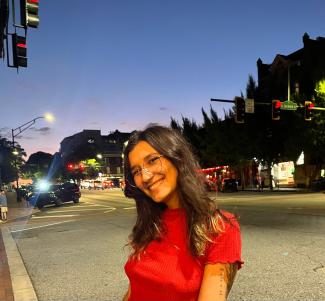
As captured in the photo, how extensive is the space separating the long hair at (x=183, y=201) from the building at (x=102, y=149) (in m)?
123

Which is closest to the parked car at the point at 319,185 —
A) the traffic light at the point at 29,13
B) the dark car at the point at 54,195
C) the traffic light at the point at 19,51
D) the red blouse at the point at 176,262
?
the dark car at the point at 54,195

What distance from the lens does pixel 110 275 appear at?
282 inches

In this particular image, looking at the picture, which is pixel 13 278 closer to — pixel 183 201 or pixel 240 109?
pixel 183 201

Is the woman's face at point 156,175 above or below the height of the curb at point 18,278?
above

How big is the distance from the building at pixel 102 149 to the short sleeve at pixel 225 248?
124 m

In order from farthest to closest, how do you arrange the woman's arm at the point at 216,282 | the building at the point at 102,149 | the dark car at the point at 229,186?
the building at the point at 102,149
the dark car at the point at 229,186
the woman's arm at the point at 216,282

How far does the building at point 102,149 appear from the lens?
429 feet

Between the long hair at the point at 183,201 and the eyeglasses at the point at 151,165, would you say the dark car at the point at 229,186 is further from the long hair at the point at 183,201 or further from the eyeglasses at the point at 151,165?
the eyeglasses at the point at 151,165

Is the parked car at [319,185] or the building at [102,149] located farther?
the building at [102,149]

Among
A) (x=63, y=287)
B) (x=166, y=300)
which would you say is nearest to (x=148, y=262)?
(x=166, y=300)

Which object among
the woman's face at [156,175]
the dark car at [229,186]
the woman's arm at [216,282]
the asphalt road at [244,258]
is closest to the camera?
the woman's arm at [216,282]

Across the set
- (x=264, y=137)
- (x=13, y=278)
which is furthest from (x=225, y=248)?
(x=264, y=137)

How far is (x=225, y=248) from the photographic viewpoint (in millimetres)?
1629

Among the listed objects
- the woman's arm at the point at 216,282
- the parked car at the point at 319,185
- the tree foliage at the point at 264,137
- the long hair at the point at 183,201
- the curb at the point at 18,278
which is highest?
the tree foliage at the point at 264,137
